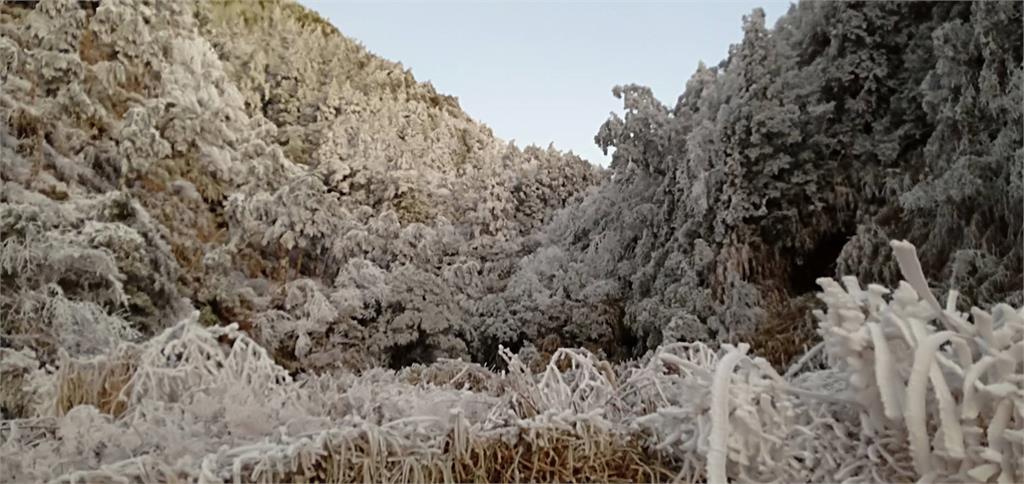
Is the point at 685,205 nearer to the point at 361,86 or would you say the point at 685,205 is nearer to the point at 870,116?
the point at 870,116

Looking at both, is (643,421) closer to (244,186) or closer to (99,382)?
(99,382)

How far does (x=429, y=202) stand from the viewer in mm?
2613

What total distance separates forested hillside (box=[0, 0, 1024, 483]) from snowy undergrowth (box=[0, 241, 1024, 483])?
124 millimetres

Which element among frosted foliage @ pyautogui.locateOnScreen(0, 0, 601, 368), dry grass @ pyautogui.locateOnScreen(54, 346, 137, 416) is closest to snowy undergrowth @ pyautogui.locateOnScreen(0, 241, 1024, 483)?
dry grass @ pyautogui.locateOnScreen(54, 346, 137, 416)

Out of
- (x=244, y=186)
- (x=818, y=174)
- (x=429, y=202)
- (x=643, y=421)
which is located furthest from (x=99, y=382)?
(x=818, y=174)

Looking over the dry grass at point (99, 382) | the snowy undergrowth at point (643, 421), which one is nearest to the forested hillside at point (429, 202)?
the dry grass at point (99, 382)

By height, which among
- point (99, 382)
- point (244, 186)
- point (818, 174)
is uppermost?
point (818, 174)

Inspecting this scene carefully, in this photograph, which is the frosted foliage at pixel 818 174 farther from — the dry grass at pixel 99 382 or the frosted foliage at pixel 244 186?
the dry grass at pixel 99 382

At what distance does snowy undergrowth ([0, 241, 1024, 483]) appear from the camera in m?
0.73

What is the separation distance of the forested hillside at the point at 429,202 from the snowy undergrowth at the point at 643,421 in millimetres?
124

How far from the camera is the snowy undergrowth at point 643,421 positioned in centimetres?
73

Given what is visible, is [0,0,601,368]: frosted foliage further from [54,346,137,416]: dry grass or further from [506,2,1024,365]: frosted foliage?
[54,346,137,416]: dry grass

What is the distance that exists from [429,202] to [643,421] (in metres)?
1.79

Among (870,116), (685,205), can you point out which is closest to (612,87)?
(685,205)
